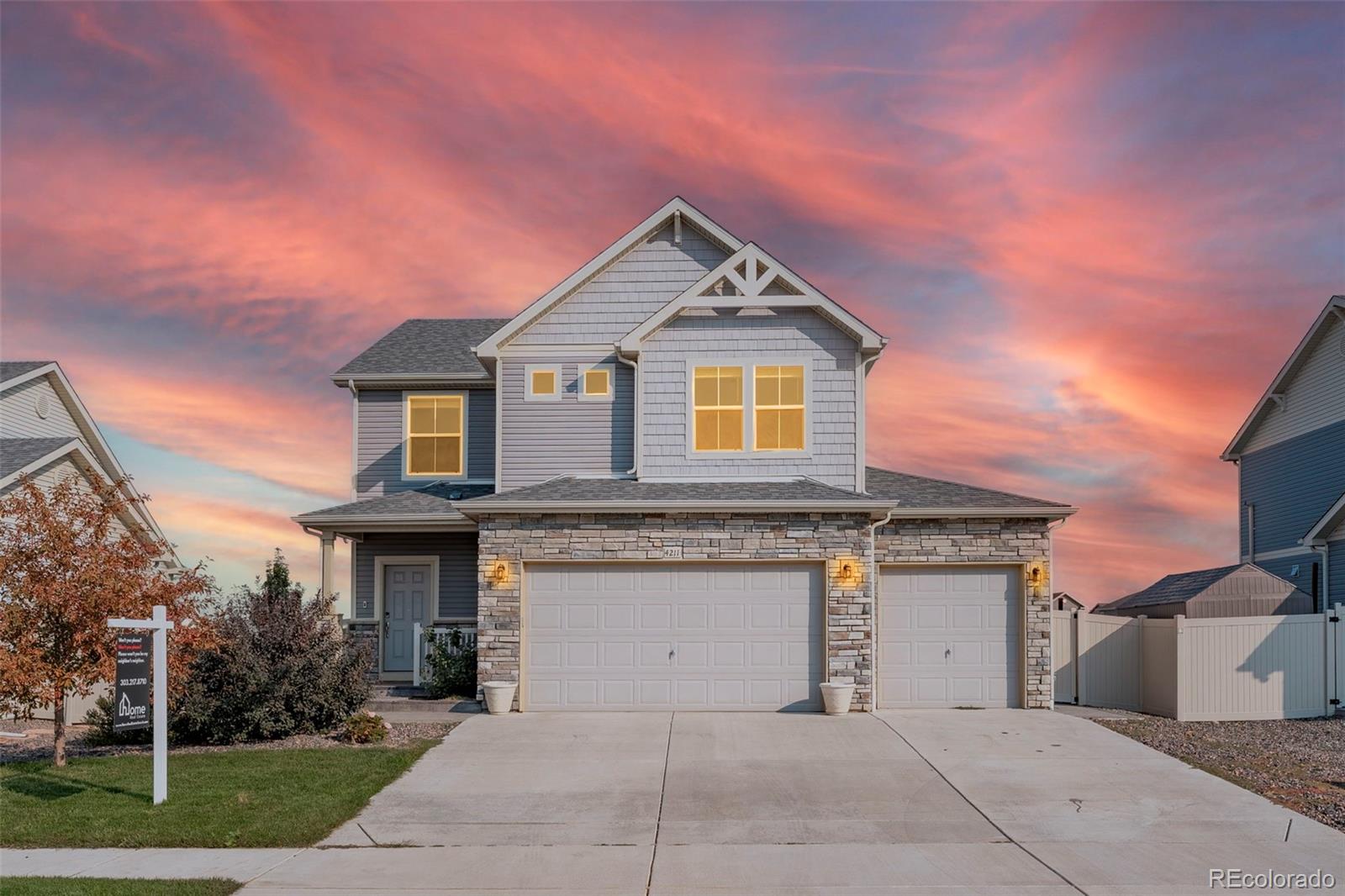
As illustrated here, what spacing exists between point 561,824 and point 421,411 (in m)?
14.3

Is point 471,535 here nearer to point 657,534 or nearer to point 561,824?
point 657,534

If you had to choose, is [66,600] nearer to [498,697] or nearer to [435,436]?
[498,697]

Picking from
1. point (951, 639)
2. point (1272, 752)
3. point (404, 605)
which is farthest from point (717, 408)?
point (1272, 752)

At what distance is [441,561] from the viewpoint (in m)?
23.3

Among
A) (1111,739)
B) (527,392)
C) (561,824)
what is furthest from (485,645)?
(1111,739)

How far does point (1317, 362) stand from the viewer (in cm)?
2733

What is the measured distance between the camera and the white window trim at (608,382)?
805 inches

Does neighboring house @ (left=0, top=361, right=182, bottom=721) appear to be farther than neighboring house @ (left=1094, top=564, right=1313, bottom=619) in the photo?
Yes

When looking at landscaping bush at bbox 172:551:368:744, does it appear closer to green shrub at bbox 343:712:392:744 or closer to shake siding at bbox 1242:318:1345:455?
green shrub at bbox 343:712:392:744

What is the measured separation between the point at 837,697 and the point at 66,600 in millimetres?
10547

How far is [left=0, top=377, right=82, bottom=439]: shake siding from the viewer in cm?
2658

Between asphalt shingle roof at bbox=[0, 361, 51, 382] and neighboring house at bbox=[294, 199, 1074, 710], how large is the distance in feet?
34.1

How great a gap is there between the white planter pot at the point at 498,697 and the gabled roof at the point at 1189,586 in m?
12.4

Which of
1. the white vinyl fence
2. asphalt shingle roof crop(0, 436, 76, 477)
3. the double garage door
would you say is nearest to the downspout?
the double garage door
